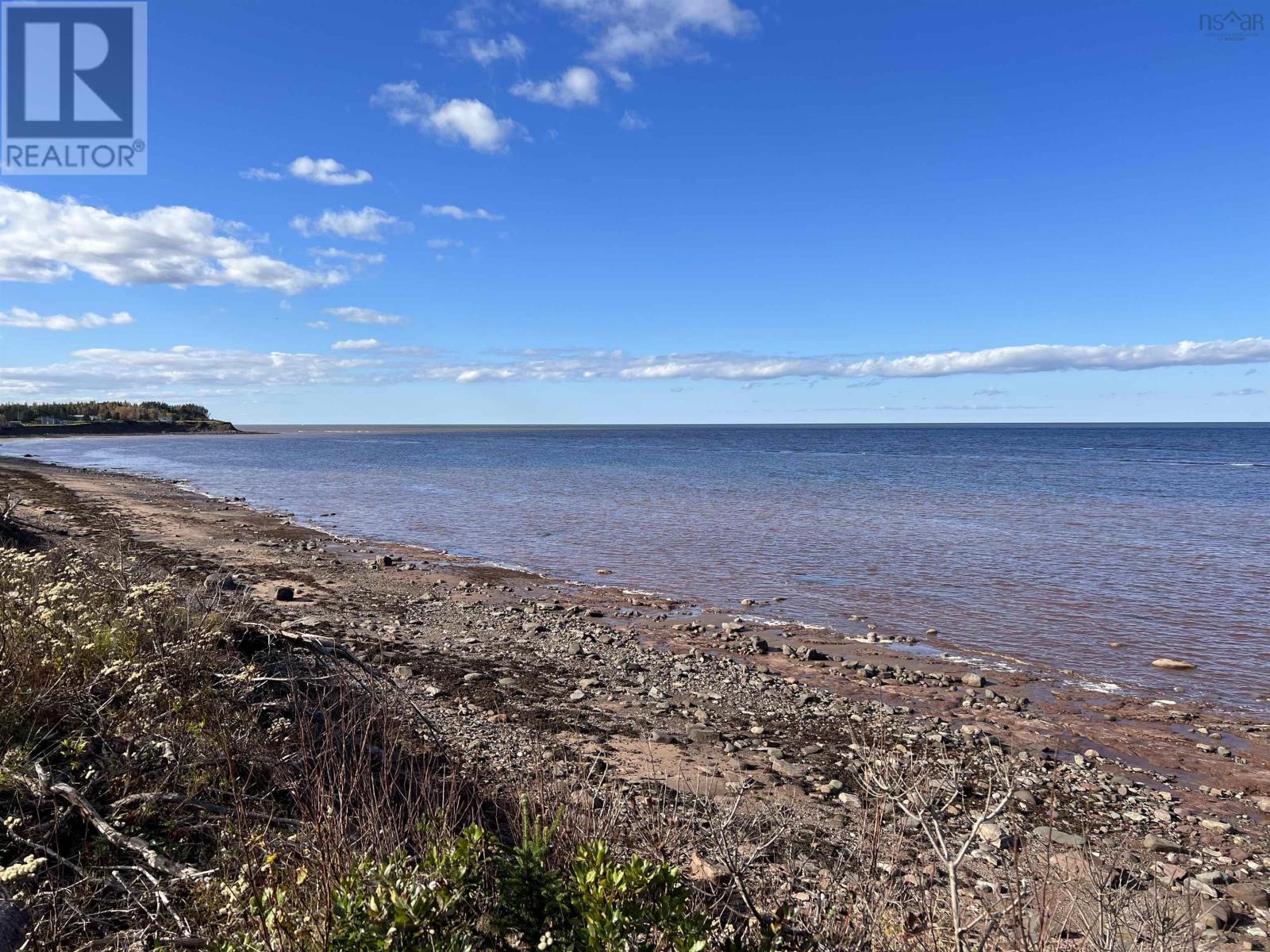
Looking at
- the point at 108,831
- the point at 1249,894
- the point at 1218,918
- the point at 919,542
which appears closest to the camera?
the point at 108,831

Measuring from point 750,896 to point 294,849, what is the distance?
87.1 inches

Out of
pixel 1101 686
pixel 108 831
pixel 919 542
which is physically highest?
pixel 108 831

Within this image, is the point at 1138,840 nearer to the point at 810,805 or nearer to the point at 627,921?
the point at 810,805

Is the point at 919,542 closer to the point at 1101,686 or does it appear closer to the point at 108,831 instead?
the point at 1101,686

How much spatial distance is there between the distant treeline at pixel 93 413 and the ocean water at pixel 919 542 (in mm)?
94300

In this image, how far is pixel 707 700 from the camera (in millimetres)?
9695

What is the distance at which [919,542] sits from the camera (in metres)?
23.5

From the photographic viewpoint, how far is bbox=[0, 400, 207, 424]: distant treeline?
4889 inches

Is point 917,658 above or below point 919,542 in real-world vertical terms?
below

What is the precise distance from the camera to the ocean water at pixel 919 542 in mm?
13383

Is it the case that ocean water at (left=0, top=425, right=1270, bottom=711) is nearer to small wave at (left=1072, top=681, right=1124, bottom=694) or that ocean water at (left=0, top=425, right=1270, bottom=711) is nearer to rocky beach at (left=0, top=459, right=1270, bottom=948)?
small wave at (left=1072, top=681, right=1124, bottom=694)

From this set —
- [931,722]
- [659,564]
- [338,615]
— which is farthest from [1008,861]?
[659,564]

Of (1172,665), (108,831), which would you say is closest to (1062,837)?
(1172,665)

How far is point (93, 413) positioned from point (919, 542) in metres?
163
